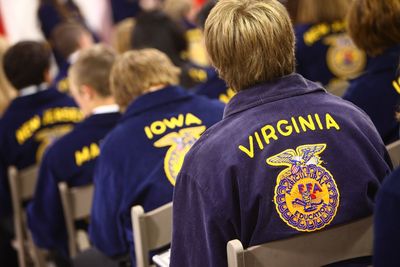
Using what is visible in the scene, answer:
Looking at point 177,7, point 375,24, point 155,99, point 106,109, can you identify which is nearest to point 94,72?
point 106,109

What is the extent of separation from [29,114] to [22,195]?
393mm

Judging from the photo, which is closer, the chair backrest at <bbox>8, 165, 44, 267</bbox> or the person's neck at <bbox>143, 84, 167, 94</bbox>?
the person's neck at <bbox>143, 84, 167, 94</bbox>

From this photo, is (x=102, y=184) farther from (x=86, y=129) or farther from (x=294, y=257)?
(x=294, y=257)

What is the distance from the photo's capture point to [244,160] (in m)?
1.32

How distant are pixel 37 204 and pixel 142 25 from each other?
4.95 ft

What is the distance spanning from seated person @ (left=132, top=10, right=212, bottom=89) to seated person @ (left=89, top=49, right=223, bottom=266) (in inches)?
55.4

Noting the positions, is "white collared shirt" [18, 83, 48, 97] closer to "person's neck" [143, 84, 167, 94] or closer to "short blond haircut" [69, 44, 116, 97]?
"short blond haircut" [69, 44, 116, 97]

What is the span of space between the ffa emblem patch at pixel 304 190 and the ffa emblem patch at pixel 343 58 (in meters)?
1.66

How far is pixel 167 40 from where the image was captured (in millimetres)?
3557

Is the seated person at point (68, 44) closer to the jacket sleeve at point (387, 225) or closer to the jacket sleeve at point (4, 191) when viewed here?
the jacket sleeve at point (4, 191)

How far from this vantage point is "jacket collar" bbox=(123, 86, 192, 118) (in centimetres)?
196

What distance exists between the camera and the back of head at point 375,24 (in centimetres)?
190

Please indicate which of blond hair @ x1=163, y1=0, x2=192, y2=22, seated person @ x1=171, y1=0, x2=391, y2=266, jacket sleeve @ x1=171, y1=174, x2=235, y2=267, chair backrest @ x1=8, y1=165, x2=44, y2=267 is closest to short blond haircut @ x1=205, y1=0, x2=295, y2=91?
seated person @ x1=171, y1=0, x2=391, y2=266

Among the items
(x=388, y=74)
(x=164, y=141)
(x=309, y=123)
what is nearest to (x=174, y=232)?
(x=309, y=123)
